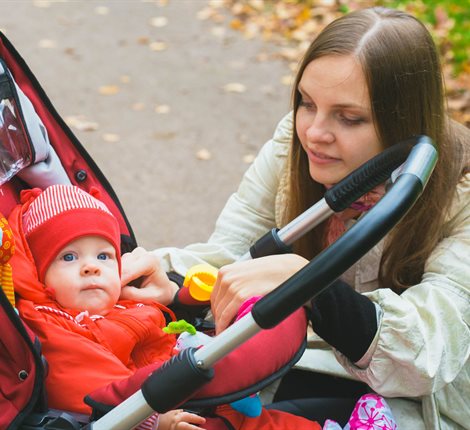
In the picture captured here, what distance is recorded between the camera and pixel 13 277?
2.10m

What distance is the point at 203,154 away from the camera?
210 inches

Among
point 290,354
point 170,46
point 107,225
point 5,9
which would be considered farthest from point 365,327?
point 5,9

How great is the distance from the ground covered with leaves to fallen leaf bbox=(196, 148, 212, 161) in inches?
42.6

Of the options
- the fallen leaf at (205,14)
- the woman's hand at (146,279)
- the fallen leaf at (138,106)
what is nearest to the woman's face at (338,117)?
the woman's hand at (146,279)

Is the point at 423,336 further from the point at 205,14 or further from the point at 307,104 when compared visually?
the point at 205,14

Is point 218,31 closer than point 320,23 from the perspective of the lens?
No

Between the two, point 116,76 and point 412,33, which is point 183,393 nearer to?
point 412,33

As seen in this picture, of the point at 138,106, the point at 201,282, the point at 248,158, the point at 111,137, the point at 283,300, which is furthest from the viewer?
the point at 138,106

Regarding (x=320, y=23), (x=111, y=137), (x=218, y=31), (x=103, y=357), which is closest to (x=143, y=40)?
(x=218, y=31)

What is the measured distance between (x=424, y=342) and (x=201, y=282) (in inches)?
24.0

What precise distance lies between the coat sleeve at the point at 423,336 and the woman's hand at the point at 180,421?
448mm

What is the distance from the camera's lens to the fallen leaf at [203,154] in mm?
5309

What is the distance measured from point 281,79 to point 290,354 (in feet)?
15.2

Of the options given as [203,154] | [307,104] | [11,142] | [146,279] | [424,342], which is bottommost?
[203,154]
